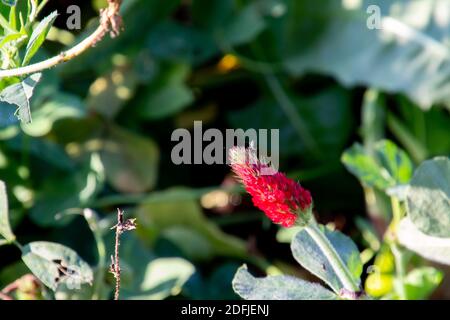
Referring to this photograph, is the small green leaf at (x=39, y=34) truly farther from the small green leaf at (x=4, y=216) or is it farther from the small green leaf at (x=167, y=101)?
the small green leaf at (x=167, y=101)

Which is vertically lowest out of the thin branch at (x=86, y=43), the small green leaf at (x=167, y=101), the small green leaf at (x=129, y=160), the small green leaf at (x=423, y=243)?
the small green leaf at (x=423, y=243)

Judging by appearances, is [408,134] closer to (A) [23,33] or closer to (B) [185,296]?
(B) [185,296]

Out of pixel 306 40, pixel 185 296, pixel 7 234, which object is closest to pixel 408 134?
pixel 306 40

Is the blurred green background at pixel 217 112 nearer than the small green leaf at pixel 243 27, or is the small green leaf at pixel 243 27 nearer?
the blurred green background at pixel 217 112

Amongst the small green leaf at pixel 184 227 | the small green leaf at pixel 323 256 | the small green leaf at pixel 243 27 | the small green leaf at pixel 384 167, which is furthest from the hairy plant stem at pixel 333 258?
the small green leaf at pixel 243 27

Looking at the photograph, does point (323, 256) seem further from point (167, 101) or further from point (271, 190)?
point (167, 101)

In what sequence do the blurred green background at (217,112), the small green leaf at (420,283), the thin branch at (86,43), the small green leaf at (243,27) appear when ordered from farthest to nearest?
the small green leaf at (243,27) → the blurred green background at (217,112) → the small green leaf at (420,283) → the thin branch at (86,43)

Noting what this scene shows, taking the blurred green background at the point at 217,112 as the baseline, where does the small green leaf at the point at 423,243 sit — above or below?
below
